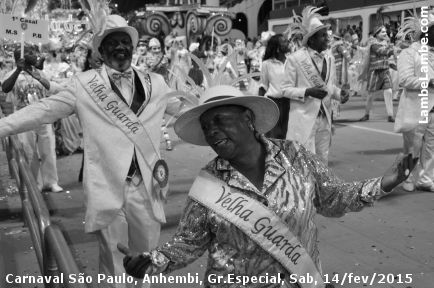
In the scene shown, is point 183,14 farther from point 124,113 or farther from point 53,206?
point 124,113

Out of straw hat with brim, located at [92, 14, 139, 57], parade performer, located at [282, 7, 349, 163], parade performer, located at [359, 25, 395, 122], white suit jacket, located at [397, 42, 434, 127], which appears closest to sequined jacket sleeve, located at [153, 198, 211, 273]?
straw hat with brim, located at [92, 14, 139, 57]

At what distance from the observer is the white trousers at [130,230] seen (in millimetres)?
3371

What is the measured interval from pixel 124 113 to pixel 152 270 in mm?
1526

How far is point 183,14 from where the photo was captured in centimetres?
2616

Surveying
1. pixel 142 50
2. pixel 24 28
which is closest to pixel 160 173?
pixel 24 28

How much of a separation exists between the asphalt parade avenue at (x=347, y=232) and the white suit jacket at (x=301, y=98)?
3.35 feet

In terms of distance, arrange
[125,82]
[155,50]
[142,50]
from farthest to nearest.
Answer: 1. [142,50]
2. [155,50]
3. [125,82]

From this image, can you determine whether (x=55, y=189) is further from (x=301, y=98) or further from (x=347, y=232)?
(x=347, y=232)

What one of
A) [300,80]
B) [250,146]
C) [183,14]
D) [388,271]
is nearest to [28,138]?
[300,80]

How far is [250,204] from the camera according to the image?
7.11ft

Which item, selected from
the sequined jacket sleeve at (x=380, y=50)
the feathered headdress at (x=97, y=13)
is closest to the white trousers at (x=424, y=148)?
the feathered headdress at (x=97, y=13)

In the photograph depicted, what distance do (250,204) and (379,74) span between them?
10.3 m

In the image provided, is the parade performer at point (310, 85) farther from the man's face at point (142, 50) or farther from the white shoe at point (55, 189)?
the man's face at point (142, 50)

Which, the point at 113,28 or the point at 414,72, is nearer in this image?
the point at 113,28
